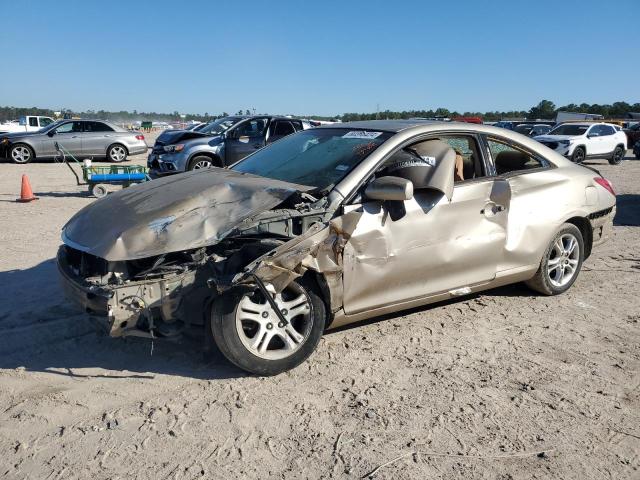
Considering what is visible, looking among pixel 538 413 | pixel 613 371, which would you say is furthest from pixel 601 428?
pixel 613 371

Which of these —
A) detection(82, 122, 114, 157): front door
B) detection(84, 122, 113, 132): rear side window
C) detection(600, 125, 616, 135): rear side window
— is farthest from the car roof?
detection(600, 125, 616, 135): rear side window

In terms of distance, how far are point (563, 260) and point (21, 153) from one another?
18624 millimetres

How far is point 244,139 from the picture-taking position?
12.8m

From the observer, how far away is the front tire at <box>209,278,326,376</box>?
A: 136 inches

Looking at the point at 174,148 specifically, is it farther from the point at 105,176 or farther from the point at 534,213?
the point at 534,213

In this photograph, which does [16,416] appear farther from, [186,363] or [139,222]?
[139,222]

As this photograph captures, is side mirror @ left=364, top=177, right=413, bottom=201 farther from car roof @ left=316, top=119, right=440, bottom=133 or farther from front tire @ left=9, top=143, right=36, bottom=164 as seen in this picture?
front tire @ left=9, top=143, right=36, bottom=164

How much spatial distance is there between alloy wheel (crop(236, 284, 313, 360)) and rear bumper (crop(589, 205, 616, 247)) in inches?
129

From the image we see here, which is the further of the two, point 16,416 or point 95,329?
point 95,329

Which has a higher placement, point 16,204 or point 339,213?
point 339,213

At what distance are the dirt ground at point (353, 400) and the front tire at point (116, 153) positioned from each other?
15.1 meters

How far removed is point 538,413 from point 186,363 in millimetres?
2313

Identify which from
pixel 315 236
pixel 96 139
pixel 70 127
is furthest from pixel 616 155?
pixel 315 236

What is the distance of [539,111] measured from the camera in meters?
67.6
